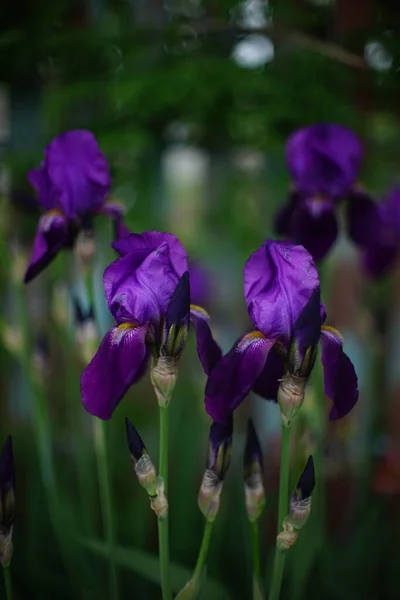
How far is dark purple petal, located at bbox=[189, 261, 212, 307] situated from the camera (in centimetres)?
122

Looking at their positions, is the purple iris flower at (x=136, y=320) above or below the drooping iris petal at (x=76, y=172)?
below

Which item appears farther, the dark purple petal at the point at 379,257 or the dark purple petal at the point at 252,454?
the dark purple petal at the point at 379,257

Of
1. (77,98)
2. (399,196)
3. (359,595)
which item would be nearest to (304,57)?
(399,196)

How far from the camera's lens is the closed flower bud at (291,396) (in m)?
0.49

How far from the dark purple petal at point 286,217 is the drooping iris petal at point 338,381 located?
0.33m

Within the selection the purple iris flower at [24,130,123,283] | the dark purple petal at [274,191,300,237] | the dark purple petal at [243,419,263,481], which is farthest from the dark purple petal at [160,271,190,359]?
the dark purple petal at [274,191,300,237]

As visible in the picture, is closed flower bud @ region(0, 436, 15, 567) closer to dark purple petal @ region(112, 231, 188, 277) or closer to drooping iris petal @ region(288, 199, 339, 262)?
dark purple petal @ region(112, 231, 188, 277)

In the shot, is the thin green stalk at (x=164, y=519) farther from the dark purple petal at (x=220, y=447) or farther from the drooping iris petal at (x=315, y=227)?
Answer: the drooping iris petal at (x=315, y=227)

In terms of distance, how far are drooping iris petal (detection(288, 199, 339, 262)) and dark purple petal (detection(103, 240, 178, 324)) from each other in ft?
0.91

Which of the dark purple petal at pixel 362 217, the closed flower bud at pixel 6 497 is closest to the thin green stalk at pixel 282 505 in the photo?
the closed flower bud at pixel 6 497

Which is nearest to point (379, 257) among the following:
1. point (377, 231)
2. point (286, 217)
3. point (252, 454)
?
point (377, 231)

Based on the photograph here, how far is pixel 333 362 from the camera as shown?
496mm

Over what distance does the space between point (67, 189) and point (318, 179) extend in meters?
0.31

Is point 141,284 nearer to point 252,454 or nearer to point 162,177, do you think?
point 252,454
